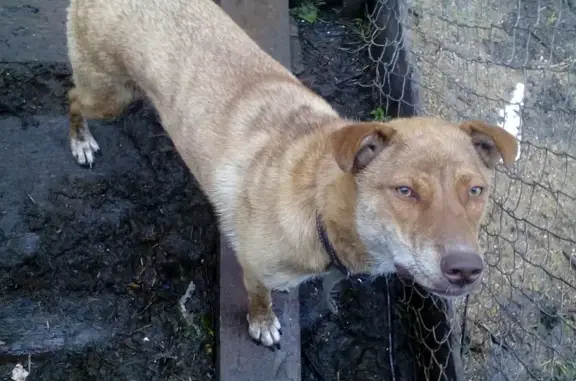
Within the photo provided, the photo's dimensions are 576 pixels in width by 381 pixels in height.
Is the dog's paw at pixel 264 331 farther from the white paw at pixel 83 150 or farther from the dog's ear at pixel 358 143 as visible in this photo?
the white paw at pixel 83 150

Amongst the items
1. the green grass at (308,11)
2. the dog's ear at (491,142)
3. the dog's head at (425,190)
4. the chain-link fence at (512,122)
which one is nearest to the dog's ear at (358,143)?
the dog's head at (425,190)

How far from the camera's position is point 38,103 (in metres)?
4.50

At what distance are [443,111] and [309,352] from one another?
1.61m

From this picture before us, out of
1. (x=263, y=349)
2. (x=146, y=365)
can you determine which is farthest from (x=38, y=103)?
(x=263, y=349)

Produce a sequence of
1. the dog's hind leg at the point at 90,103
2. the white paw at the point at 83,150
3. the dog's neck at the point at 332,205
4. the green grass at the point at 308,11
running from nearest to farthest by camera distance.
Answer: the dog's neck at the point at 332,205 < the dog's hind leg at the point at 90,103 < the white paw at the point at 83,150 < the green grass at the point at 308,11

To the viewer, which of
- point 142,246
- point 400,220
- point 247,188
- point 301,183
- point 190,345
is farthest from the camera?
point 142,246

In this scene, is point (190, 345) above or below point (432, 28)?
below

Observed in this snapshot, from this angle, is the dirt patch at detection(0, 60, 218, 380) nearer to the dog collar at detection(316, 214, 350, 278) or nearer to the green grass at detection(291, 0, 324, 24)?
the dog collar at detection(316, 214, 350, 278)

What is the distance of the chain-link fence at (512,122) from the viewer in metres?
3.38

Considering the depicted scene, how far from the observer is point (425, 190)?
2.38m

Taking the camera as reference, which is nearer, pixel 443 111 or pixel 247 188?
pixel 247 188

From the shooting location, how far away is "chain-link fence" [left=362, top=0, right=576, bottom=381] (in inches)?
133

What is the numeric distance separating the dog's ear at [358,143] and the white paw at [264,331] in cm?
120

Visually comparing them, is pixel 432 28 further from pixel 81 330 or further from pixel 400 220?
pixel 81 330
